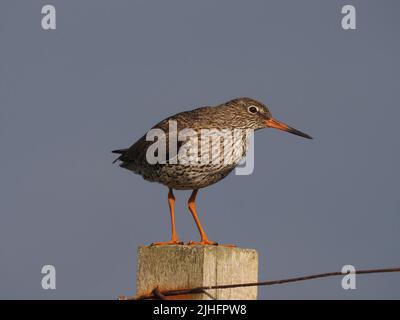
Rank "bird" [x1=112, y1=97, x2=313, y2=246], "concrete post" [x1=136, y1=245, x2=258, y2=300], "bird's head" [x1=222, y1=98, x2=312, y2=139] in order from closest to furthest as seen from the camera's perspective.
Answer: "concrete post" [x1=136, y1=245, x2=258, y2=300], "bird" [x1=112, y1=97, x2=313, y2=246], "bird's head" [x1=222, y1=98, x2=312, y2=139]

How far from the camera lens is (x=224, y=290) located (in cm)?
621

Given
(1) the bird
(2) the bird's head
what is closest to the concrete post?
(1) the bird

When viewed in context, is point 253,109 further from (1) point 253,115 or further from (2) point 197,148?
(2) point 197,148

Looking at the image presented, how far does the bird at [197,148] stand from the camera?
9445 mm

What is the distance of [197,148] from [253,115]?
56.9 inches

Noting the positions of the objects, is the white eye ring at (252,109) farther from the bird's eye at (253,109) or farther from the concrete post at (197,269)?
the concrete post at (197,269)

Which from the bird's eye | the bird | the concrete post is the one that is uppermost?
the bird's eye

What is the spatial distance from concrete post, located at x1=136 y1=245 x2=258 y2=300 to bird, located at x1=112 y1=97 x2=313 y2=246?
7.36 feet

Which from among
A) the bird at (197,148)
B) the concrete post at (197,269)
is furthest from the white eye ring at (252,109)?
the concrete post at (197,269)

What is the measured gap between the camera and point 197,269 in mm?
6184

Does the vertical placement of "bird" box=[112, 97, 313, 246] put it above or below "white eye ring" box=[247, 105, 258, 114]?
below

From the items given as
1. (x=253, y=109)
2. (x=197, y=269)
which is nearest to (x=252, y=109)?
(x=253, y=109)

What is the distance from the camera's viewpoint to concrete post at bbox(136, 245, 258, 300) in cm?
618

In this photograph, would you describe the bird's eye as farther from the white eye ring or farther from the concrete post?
the concrete post
